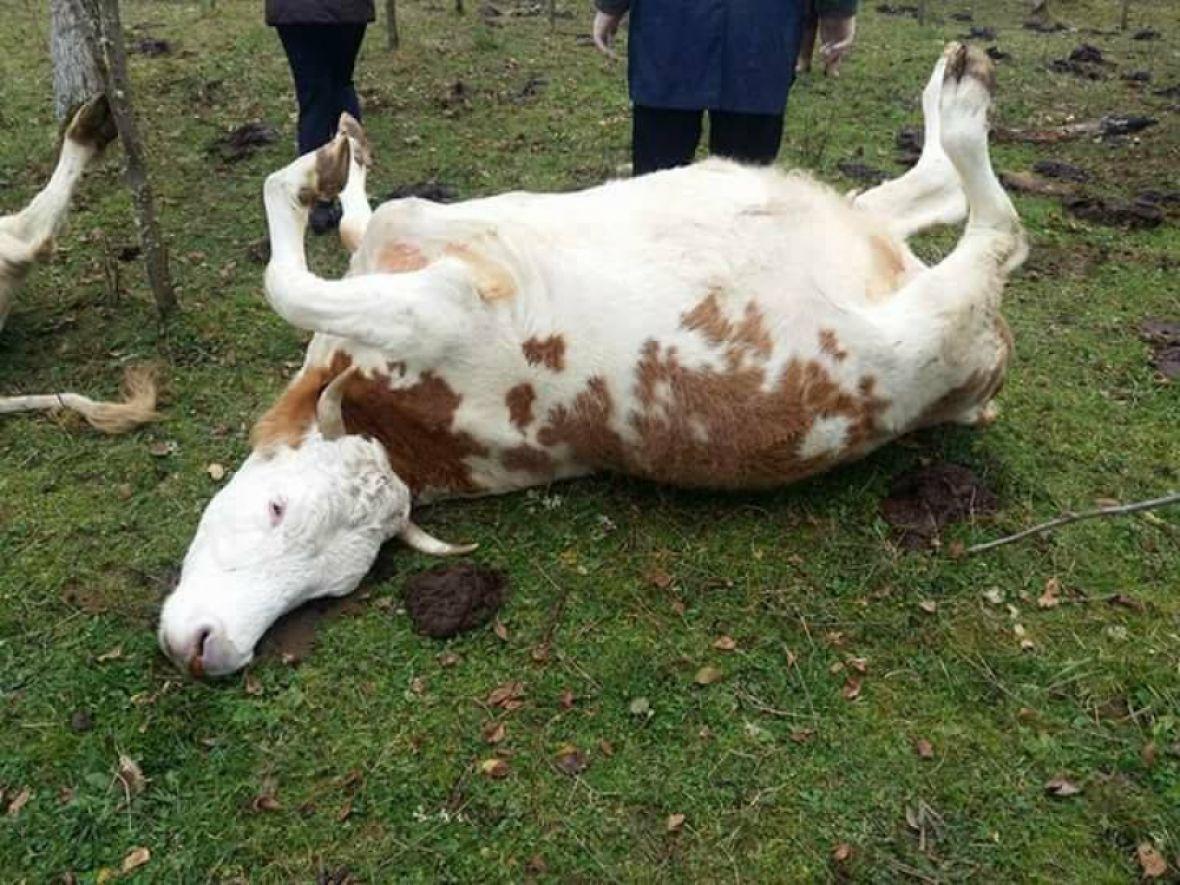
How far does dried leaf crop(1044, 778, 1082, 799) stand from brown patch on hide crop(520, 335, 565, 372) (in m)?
2.13

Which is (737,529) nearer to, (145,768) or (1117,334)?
(145,768)

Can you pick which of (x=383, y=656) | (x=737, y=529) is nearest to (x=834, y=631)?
(x=737, y=529)

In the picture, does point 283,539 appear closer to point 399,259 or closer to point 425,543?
point 425,543

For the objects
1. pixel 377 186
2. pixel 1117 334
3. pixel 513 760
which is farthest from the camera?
pixel 377 186

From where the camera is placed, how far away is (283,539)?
11.2ft

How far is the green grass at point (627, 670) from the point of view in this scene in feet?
9.50

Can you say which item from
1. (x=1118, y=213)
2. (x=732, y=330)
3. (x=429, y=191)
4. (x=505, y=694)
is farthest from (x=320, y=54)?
(x=1118, y=213)

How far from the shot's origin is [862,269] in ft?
12.9

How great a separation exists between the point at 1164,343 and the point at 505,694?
3926mm

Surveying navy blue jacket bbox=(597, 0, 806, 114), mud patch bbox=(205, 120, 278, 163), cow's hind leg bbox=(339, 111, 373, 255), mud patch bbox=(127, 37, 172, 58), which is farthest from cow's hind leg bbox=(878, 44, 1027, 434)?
mud patch bbox=(127, 37, 172, 58)

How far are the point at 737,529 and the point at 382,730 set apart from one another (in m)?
1.59

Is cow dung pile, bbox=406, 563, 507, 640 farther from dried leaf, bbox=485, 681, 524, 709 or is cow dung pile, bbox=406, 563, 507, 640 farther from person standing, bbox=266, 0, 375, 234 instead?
person standing, bbox=266, 0, 375, 234

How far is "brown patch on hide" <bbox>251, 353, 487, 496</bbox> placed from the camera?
12.2ft

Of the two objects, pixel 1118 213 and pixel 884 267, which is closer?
pixel 884 267
